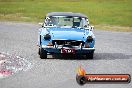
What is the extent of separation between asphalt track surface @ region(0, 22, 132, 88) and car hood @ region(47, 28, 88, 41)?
2.64 feet

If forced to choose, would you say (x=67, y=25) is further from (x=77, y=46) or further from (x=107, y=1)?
(x=107, y=1)

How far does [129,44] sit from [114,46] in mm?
1770

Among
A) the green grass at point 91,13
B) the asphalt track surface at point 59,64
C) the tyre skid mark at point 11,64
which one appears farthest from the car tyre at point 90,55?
the green grass at point 91,13

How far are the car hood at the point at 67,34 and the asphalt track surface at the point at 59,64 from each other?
31.7 inches

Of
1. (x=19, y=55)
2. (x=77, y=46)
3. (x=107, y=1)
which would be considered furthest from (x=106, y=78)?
(x=107, y=1)

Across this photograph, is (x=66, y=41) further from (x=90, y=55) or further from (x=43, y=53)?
(x=90, y=55)

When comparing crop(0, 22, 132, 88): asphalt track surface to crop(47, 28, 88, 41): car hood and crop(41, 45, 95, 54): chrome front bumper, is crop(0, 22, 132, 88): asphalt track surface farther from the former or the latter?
crop(47, 28, 88, 41): car hood

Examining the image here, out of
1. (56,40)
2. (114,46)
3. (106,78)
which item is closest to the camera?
(106,78)

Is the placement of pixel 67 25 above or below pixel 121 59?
above

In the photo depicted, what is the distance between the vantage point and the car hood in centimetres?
1752

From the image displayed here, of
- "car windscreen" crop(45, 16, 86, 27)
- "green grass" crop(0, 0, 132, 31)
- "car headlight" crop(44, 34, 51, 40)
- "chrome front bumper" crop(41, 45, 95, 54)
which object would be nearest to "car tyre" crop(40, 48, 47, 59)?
"chrome front bumper" crop(41, 45, 95, 54)

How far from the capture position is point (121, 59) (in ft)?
60.6

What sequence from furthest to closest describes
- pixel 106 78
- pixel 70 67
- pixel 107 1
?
pixel 107 1
pixel 70 67
pixel 106 78

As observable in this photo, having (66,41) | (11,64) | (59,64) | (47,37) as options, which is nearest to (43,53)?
(47,37)
